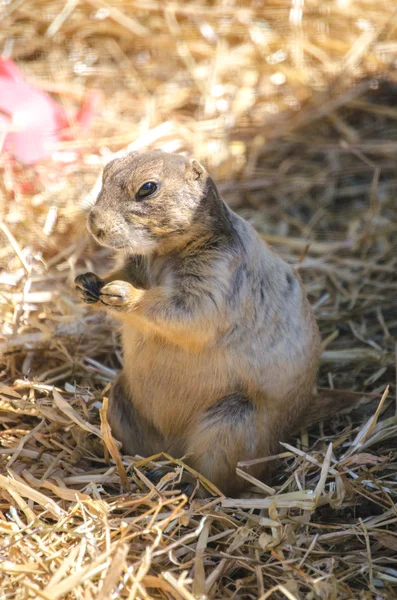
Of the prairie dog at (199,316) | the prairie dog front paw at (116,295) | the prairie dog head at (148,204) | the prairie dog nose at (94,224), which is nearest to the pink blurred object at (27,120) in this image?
the prairie dog at (199,316)

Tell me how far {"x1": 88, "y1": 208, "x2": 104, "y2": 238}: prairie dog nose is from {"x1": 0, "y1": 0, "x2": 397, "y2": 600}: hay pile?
1.02 meters

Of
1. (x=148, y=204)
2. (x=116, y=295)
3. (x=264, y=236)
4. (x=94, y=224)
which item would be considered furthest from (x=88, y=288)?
(x=264, y=236)

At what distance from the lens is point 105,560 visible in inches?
136

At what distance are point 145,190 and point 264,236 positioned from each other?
2.71 meters

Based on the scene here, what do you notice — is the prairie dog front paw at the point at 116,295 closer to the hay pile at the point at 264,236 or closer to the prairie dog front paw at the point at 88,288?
the prairie dog front paw at the point at 88,288

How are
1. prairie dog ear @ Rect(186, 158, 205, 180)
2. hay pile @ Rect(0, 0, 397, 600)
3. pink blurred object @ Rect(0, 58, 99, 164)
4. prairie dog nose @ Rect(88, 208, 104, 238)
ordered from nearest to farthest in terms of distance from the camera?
hay pile @ Rect(0, 0, 397, 600) < prairie dog nose @ Rect(88, 208, 104, 238) < prairie dog ear @ Rect(186, 158, 205, 180) < pink blurred object @ Rect(0, 58, 99, 164)

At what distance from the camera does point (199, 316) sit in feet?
13.2

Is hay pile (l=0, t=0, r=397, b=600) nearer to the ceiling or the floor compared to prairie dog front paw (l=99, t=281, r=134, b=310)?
nearer to the floor

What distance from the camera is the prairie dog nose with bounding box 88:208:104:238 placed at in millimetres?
3936

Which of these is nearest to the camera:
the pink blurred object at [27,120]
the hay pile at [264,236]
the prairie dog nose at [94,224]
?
the hay pile at [264,236]

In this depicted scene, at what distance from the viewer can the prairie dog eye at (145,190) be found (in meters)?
4.00

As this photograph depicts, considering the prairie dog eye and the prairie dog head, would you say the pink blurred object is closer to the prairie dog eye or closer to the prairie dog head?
the prairie dog head

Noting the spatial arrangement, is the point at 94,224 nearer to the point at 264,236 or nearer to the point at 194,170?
the point at 194,170

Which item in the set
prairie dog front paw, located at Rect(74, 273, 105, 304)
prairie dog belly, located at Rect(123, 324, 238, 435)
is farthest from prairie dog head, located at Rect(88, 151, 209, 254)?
prairie dog belly, located at Rect(123, 324, 238, 435)
